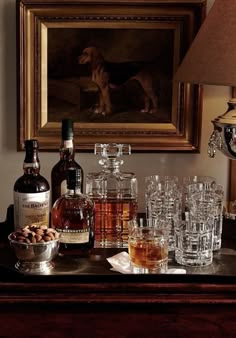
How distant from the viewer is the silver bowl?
56.4 inches

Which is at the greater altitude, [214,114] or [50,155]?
[214,114]

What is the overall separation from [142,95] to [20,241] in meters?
0.67

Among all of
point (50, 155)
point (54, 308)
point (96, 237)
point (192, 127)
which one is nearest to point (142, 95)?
point (192, 127)

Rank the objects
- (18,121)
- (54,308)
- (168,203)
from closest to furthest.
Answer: (54,308), (168,203), (18,121)

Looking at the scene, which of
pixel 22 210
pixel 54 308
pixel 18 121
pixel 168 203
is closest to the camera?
pixel 54 308

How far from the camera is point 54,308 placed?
1383 mm

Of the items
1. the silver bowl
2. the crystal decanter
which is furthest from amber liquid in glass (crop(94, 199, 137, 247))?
the silver bowl

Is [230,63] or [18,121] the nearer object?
[230,63]

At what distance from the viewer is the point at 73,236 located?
60.6 inches

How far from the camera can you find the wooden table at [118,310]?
4.53 feet

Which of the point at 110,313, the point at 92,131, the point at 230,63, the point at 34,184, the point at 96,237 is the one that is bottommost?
the point at 110,313

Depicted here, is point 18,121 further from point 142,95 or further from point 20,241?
point 20,241

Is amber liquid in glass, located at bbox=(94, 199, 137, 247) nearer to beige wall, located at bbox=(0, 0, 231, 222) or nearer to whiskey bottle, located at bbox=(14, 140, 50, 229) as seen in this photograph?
whiskey bottle, located at bbox=(14, 140, 50, 229)

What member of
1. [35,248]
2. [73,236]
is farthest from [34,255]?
[73,236]
